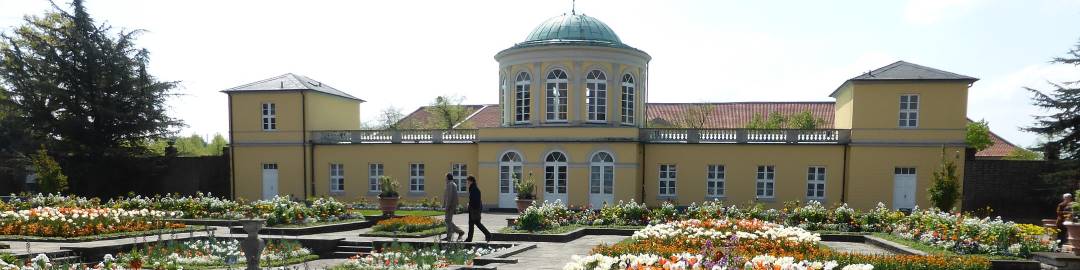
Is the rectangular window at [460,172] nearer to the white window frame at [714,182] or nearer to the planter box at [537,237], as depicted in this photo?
the white window frame at [714,182]

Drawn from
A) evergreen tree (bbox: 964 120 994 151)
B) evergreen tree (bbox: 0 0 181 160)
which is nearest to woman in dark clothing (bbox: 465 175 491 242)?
evergreen tree (bbox: 0 0 181 160)

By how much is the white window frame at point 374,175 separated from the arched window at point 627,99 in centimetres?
1140

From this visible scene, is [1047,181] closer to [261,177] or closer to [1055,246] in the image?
[1055,246]

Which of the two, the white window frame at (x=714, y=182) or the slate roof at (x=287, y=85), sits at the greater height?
the slate roof at (x=287, y=85)

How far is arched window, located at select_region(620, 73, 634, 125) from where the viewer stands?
29.1 meters

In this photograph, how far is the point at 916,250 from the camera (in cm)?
1327

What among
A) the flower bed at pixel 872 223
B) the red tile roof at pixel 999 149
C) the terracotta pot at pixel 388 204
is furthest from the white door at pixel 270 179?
the red tile roof at pixel 999 149

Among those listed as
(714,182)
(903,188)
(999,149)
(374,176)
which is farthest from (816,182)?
(999,149)

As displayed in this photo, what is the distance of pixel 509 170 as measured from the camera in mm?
27891

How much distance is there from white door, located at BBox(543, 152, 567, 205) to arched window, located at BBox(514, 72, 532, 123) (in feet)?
8.60

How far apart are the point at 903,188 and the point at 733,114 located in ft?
77.9

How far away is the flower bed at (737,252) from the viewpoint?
22.5ft

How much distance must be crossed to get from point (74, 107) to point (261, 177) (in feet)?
29.5

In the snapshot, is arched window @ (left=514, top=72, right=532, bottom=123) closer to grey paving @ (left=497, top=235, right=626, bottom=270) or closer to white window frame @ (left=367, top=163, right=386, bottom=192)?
white window frame @ (left=367, top=163, right=386, bottom=192)
